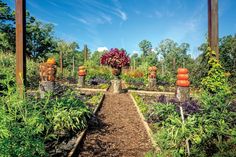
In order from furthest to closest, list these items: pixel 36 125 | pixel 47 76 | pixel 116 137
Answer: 1. pixel 47 76
2. pixel 116 137
3. pixel 36 125

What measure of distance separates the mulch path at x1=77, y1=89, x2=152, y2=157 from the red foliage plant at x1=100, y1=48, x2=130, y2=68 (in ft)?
17.0

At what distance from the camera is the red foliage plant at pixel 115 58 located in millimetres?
12039

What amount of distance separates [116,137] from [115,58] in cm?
734

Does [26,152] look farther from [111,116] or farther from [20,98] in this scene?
[111,116]

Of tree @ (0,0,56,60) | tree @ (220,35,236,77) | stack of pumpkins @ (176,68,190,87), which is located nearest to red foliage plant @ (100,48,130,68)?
stack of pumpkins @ (176,68,190,87)

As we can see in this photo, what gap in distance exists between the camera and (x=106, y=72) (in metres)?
22.9

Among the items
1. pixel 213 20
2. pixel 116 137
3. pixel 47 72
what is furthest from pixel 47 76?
pixel 213 20

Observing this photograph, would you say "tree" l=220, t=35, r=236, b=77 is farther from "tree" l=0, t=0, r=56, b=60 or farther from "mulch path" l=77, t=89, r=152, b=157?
"tree" l=0, t=0, r=56, b=60

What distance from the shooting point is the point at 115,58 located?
12.0 meters

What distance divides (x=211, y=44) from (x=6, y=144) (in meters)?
5.31

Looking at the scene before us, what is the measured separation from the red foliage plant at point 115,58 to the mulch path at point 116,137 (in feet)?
17.0

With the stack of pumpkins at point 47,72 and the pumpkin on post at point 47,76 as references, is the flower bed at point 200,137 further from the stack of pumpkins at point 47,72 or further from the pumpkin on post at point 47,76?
the stack of pumpkins at point 47,72

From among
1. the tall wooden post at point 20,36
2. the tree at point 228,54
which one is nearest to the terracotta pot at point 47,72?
the tall wooden post at point 20,36

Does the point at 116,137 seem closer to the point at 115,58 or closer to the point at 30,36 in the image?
the point at 115,58
